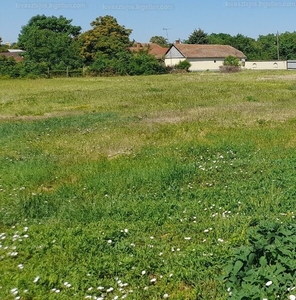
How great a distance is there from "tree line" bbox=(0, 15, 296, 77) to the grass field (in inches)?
1724

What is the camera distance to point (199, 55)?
72.8 metres

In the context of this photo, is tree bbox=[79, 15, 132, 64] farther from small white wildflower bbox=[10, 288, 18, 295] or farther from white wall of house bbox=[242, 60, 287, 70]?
small white wildflower bbox=[10, 288, 18, 295]

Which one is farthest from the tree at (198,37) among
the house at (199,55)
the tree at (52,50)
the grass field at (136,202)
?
the grass field at (136,202)

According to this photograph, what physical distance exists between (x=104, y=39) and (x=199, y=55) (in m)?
18.5

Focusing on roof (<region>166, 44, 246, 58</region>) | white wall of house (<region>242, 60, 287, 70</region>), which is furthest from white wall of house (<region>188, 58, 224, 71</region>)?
white wall of house (<region>242, 60, 287, 70</region>)

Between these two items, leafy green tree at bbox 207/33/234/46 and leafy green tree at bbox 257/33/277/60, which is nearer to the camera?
leafy green tree at bbox 257/33/277/60

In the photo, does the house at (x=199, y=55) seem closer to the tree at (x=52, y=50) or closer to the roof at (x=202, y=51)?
the roof at (x=202, y=51)

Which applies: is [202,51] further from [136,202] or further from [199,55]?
[136,202]

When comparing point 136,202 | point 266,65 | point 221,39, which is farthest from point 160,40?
point 136,202

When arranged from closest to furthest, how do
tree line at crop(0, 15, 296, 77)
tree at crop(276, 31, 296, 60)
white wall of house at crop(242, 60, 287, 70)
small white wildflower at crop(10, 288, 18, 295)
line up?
small white wildflower at crop(10, 288, 18, 295)
tree line at crop(0, 15, 296, 77)
white wall of house at crop(242, 60, 287, 70)
tree at crop(276, 31, 296, 60)

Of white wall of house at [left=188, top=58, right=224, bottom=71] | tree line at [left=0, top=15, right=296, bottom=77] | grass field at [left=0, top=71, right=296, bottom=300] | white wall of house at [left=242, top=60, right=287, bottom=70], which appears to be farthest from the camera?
white wall of house at [left=188, top=58, right=224, bottom=71]

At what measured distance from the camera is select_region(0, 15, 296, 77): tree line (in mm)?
55344

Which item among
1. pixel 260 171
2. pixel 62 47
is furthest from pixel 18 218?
pixel 62 47

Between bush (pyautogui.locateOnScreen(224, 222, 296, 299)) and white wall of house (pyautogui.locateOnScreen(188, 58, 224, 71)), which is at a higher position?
white wall of house (pyautogui.locateOnScreen(188, 58, 224, 71))
